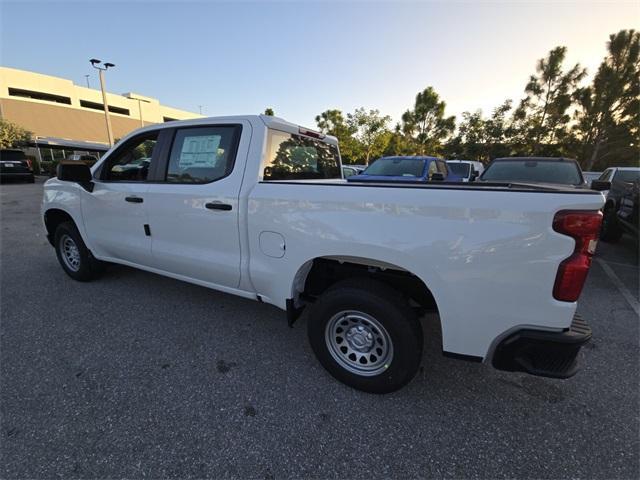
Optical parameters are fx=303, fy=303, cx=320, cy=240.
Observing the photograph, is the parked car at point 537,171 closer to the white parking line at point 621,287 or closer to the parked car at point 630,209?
the parked car at point 630,209

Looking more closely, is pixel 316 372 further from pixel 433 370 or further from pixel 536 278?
pixel 536 278

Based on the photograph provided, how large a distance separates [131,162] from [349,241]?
2878 millimetres

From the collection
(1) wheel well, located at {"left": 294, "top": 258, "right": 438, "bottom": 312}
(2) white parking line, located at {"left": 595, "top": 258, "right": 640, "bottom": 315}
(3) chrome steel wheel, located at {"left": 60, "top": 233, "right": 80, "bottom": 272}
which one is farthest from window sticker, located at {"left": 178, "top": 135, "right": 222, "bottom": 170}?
(2) white parking line, located at {"left": 595, "top": 258, "right": 640, "bottom": 315}

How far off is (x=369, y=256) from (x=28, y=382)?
2.67 m

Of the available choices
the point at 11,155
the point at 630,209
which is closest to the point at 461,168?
the point at 630,209

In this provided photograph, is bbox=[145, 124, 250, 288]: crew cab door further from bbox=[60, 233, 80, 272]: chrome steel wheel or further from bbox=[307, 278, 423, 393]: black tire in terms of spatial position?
bbox=[60, 233, 80, 272]: chrome steel wheel

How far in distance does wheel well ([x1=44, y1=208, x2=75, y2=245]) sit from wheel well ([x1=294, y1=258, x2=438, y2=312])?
3.37m

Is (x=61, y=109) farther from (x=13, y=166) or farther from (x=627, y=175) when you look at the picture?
(x=627, y=175)

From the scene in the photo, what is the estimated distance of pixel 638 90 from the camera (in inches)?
872

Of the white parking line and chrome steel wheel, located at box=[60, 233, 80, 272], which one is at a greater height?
chrome steel wheel, located at box=[60, 233, 80, 272]

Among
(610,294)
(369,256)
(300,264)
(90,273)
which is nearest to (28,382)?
(90,273)

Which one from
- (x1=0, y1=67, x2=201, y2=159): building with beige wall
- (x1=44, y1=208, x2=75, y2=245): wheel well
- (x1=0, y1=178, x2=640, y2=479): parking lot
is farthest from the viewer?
(x1=0, y1=67, x2=201, y2=159): building with beige wall

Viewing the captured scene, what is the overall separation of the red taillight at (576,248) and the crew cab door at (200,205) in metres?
2.05

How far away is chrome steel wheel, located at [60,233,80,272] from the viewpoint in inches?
156
